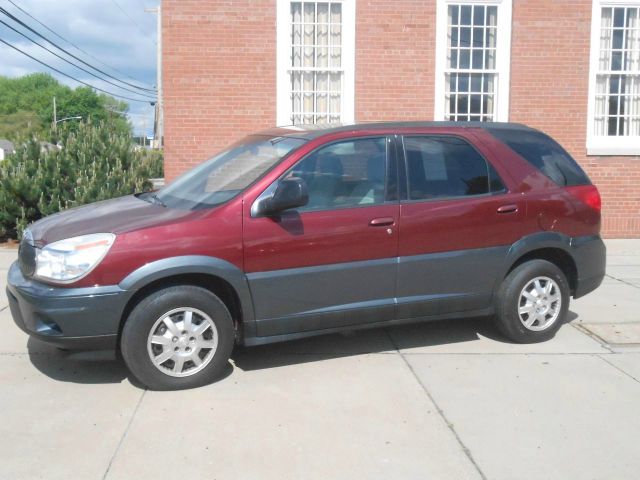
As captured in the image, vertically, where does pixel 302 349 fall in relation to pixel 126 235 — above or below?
below

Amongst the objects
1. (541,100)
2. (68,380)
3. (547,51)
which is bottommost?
(68,380)

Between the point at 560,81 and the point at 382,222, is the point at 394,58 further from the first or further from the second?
A: the point at 382,222

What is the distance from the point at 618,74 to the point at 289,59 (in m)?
5.35

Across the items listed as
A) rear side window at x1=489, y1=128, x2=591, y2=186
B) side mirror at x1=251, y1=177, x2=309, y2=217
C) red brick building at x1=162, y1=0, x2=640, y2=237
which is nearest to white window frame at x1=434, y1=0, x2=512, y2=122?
red brick building at x1=162, y1=0, x2=640, y2=237

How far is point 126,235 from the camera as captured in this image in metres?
5.01

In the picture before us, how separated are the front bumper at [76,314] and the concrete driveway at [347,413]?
1.13 feet

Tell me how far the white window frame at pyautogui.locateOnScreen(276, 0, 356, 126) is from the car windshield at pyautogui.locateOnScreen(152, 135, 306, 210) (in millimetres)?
5331

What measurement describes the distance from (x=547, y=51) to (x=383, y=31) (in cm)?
262

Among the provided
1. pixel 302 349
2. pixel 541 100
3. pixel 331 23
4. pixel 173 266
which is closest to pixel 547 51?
pixel 541 100

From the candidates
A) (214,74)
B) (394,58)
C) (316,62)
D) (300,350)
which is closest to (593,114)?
(394,58)

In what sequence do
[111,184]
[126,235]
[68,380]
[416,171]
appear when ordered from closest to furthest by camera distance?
[126,235], [68,380], [416,171], [111,184]

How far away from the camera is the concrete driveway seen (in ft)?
13.8

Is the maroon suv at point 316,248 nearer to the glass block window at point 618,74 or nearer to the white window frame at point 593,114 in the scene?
the white window frame at point 593,114

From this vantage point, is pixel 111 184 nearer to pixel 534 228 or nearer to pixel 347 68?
pixel 347 68
